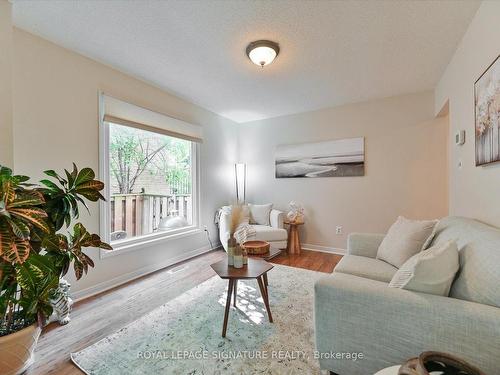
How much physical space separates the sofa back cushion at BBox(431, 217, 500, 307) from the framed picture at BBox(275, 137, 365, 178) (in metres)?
2.33

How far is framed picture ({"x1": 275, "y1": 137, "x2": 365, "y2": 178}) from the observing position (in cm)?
359

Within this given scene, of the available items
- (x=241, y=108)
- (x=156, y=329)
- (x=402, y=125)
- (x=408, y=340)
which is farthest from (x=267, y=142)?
(x=408, y=340)

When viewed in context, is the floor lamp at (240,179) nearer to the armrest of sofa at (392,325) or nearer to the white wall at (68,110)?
the white wall at (68,110)

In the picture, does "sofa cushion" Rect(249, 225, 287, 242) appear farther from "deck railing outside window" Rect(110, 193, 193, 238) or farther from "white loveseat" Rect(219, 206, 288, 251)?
"deck railing outside window" Rect(110, 193, 193, 238)

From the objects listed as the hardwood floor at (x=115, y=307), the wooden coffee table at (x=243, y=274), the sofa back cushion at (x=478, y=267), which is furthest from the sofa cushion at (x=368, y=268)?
the hardwood floor at (x=115, y=307)

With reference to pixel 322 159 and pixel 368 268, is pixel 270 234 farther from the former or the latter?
pixel 368 268

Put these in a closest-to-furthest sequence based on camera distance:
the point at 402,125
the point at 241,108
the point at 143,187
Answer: the point at 143,187 < the point at 402,125 < the point at 241,108

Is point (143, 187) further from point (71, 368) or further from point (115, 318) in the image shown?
point (71, 368)

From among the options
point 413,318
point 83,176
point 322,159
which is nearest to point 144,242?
point 83,176

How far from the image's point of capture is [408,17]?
1.75 meters

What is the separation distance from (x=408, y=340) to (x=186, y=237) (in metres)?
3.00

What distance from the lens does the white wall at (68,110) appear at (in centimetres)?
192

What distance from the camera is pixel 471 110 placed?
1.87 metres

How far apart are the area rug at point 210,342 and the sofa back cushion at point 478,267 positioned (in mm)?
922
